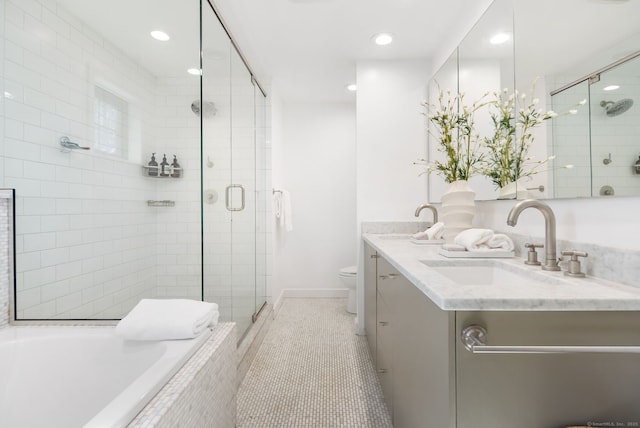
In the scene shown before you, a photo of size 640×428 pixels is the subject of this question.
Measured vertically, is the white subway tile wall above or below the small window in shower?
below

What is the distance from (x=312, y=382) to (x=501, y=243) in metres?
1.35

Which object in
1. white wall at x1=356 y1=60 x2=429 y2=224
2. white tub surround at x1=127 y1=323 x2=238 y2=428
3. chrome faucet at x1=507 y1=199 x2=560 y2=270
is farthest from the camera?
white wall at x1=356 y1=60 x2=429 y2=224

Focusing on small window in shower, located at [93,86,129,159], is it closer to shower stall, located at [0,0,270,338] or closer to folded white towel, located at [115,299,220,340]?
shower stall, located at [0,0,270,338]

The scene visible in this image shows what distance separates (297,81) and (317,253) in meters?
1.99

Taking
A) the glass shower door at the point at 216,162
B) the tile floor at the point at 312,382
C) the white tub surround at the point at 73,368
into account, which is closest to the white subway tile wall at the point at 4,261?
the white tub surround at the point at 73,368

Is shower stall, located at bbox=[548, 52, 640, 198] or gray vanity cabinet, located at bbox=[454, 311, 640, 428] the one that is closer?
gray vanity cabinet, located at bbox=[454, 311, 640, 428]

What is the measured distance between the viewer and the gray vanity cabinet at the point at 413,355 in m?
0.76

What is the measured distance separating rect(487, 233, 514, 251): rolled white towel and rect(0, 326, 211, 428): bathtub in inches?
54.5

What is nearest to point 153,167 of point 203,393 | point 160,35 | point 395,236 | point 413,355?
point 160,35

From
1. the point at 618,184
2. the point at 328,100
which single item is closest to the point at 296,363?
the point at 618,184

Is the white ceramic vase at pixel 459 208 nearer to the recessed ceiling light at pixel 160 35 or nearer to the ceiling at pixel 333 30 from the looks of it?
the ceiling at pixel 333 30

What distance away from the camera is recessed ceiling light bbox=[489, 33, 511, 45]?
1537 millimetres

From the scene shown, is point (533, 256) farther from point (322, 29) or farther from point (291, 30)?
point (291, 30)

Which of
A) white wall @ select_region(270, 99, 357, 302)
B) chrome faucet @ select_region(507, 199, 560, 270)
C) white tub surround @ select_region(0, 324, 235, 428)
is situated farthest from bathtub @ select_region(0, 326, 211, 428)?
white wall @ select_region(270, 99, 357, 302)
